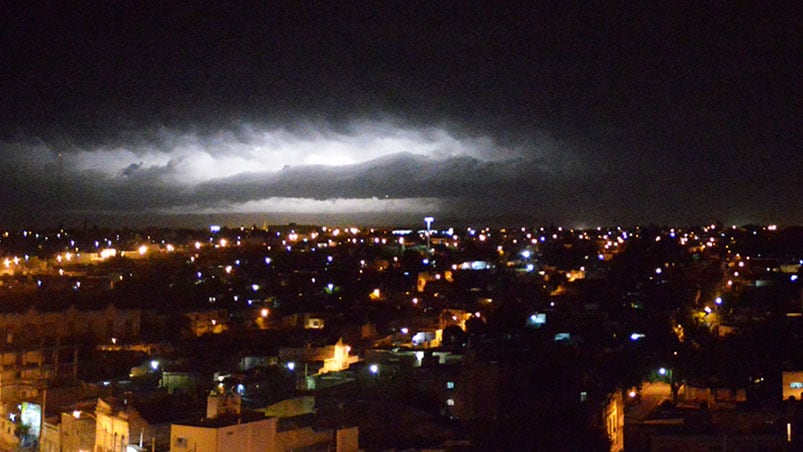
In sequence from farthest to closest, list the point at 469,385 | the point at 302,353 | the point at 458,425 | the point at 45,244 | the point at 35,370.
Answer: the point at 45,244 < the point at 302,353 < the point at 35,370 < the point at 469,385 < the point at 458,425

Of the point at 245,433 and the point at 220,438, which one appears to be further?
the point at 245,433

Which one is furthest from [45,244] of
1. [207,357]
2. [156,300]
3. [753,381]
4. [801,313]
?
[753,381]

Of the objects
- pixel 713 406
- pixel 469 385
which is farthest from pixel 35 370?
pixel 713 406

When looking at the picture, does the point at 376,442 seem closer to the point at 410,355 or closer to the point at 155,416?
the point at 155,416

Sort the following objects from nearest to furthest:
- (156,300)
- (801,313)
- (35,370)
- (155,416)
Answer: (155,416) → (35,370) → (801,313) → (156,300)

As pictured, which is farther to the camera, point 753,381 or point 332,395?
point 753,381

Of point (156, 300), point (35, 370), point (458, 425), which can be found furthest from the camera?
point (156, 300)

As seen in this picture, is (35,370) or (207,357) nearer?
(35,370)

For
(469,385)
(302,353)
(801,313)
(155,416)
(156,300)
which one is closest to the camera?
(155,416)

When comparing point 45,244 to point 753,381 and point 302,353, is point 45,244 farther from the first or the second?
point 753,381
